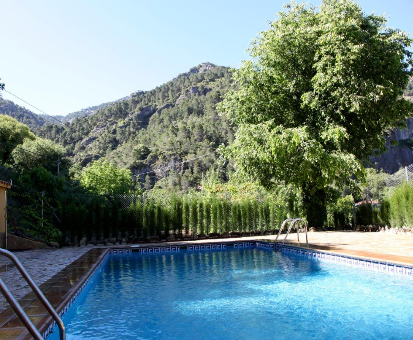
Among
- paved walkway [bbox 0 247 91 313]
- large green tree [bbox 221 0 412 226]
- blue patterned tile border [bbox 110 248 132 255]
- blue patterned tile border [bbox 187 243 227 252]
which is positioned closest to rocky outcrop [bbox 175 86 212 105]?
large green tree [bbox 221 0 412 226]

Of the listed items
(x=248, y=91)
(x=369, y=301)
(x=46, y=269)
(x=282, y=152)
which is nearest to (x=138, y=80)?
(x=248, y=91)

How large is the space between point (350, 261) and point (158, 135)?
61.0 m

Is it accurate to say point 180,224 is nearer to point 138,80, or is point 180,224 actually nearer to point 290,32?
point 290,32

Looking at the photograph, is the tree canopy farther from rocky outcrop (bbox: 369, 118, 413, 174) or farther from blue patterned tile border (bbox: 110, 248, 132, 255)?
rocky outcrop (bbox: 369, 118, 413, 174)

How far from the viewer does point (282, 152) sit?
41.4ft

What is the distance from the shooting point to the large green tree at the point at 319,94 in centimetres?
1269

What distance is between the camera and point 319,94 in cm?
1383

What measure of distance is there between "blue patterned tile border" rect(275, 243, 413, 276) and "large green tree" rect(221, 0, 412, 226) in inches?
136

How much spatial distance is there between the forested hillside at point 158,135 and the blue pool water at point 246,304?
1551 inches

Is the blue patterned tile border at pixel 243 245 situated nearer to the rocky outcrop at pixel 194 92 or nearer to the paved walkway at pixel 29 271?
the paved walkway at pixel 29 271

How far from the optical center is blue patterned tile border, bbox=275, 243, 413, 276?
6697mm

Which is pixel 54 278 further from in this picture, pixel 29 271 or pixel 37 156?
→ pixel 37 156

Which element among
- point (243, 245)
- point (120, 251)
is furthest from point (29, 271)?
point (243, 245)

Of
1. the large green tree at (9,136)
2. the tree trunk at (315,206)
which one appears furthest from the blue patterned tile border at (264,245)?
the large green tree at (9,136)
